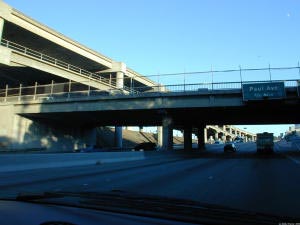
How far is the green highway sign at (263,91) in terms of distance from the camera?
3431cm

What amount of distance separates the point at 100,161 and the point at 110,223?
1029 inches

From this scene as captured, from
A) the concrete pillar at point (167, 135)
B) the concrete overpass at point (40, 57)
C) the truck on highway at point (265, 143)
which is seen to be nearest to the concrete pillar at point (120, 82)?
the concrete overpass at point (40, 57)

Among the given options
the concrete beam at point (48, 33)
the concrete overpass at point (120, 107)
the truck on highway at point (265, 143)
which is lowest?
the truck on highway at point (265, 143)

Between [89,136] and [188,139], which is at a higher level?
[89,136]

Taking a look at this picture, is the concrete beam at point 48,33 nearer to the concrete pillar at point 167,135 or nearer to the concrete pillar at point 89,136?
the concrete pillar at point 89,136

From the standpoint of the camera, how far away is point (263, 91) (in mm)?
34656

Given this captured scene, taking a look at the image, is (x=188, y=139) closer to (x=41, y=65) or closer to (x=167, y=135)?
(x=167, y=135)

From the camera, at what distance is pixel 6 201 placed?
391cm

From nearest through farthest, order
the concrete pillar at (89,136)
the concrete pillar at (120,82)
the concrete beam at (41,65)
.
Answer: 1. the concrete beam at (41,65)
2. the concrete pillar at (120,82)
3. the concrete pillar at (89,136)

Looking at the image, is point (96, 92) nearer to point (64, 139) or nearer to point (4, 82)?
point (64, 139)

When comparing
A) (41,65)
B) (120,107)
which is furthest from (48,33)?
(120,107)

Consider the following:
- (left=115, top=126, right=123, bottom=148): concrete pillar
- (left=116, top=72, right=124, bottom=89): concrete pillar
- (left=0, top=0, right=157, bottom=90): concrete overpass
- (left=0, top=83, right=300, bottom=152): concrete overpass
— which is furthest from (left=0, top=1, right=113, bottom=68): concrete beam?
(left=115, top=126, right=123, bottom=148): concrete pillar

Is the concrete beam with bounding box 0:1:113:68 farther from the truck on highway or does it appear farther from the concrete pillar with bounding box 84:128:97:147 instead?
the truck on highway

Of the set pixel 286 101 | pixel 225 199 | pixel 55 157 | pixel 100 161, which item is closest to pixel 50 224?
pixel 225 199
